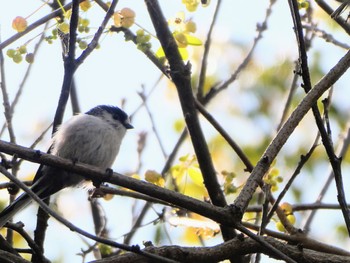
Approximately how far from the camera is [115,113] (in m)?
5.42

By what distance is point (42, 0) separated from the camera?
3504 mm

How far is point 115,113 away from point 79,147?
80 centimetres

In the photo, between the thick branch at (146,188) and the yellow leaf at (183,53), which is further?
the yellow leaf at (183,53)

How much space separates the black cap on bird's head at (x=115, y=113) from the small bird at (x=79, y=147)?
0.61 ft

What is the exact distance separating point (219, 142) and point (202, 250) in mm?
3758

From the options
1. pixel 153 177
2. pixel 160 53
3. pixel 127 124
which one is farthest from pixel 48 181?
pixel 160 53

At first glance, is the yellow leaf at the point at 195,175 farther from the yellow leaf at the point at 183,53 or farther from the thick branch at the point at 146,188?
the thick branch at the point at 146,188

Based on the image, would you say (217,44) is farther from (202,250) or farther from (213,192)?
(202,250)

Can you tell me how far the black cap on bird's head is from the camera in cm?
536

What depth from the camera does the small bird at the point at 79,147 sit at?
445cm

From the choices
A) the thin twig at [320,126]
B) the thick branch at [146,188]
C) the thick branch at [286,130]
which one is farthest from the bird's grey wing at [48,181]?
the thin twig at [320,126]

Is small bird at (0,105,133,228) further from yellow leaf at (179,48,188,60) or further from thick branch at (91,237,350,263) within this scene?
thick branch at (91,237,350,263)

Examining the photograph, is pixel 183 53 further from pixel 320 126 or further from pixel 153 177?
pixel 320 126

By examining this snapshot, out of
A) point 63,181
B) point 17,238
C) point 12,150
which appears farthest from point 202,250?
point 17,238
